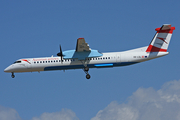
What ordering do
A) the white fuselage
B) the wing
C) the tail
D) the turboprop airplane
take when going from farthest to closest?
the tail, the white fuselage, the turboprop airplane, the wing

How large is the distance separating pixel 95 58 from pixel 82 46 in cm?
264

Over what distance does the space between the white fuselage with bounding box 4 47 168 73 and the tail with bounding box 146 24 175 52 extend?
0.69m

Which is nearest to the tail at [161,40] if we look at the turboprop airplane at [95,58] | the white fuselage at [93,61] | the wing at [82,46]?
the turboprop airplane at [95,58]

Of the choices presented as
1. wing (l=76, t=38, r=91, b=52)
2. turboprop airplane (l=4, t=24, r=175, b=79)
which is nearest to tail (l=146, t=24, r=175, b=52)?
turboprop airplane (l=4, t=24, r=175, b=79)

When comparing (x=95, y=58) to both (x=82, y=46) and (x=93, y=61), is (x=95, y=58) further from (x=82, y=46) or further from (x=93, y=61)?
(x=82, y=46)

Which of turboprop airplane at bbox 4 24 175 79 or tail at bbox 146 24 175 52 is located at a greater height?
tail at bbox 146 24 175 52

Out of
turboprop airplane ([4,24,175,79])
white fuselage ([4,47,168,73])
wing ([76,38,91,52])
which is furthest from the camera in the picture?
white fuselage ([4,47,168,73])

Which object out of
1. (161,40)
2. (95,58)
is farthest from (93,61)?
(161,40)

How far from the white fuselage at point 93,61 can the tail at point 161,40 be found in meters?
0.69

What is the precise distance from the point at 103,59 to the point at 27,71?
9.52m

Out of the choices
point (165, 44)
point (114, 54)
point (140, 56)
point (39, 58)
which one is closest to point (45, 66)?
point (39, 58)

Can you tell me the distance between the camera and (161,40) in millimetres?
46906

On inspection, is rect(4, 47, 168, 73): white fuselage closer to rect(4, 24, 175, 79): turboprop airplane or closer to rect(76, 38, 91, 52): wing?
rect(4, 24, 175, 79): turboprop airplane

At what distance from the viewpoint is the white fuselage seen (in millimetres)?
45938
